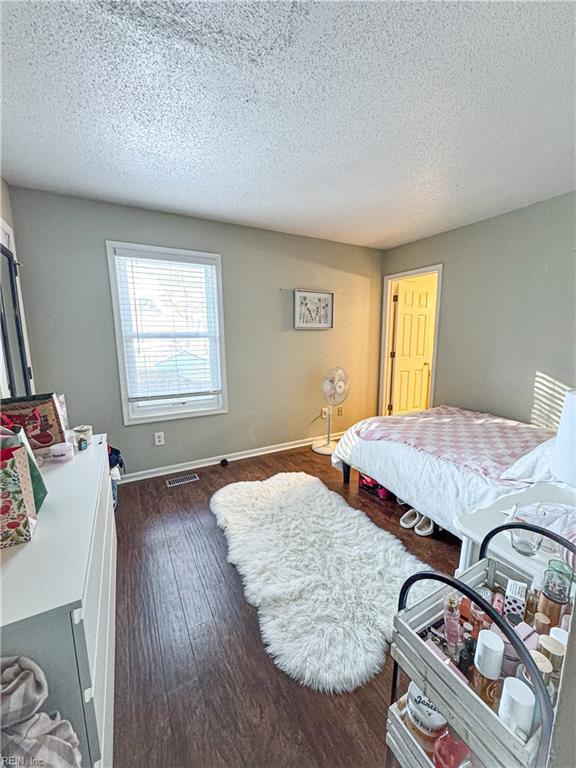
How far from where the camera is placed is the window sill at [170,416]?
291cm

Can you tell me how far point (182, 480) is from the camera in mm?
2982

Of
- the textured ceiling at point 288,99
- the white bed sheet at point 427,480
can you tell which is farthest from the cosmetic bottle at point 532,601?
the textured ceiling at point 288,99

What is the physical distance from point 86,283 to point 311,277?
2.26 metres

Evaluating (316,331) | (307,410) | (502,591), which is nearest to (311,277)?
(316,331)

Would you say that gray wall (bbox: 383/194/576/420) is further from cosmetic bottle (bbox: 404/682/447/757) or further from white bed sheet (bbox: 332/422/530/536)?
cosmetic bottle (bbox: 404/682/447/757)

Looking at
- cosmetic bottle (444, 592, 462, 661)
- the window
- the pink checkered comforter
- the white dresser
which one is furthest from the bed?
the white dresser

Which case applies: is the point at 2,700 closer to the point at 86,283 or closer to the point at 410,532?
the point at 410,532

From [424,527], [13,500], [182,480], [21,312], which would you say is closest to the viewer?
[13,500]

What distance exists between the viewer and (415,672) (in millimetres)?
673

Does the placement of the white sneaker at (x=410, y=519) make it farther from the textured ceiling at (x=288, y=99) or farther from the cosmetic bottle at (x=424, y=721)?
the textured ceiling at (x=288, y=99)

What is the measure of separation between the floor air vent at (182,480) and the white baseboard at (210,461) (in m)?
0.15

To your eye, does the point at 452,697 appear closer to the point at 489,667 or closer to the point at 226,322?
the point at 489,667

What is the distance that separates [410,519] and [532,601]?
1.58 m

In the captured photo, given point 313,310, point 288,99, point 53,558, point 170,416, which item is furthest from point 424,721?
point 313,310
